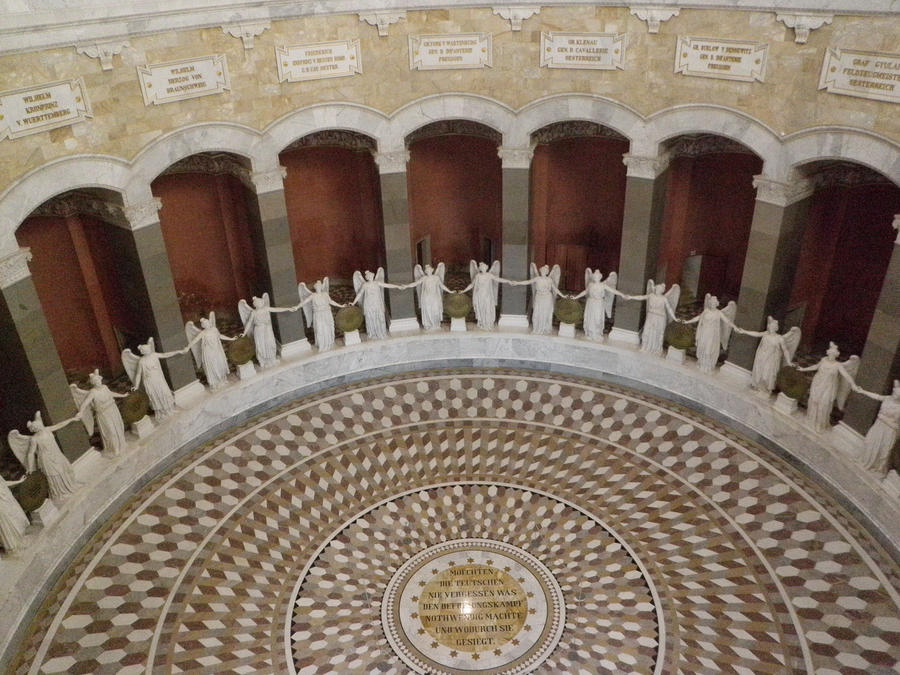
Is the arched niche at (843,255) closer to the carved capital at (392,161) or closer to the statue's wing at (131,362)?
the carved capital at (392,161)

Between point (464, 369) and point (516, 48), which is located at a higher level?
point (516, 48)

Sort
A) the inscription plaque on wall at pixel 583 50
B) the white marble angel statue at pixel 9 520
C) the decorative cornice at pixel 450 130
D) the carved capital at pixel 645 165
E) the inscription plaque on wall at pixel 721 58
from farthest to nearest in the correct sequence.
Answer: the decorative cornice at pixel 450 130
the carved capital at pixel 645 165
the inscription plaque on wall at pixel 583 50
the inscription plaque on wall at pixel 721 58
the white marble angel statue at pixel 9 520

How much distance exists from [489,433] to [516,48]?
21.4 feet

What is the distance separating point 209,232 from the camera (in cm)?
1464

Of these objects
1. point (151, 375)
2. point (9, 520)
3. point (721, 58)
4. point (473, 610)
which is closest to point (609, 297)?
point (721, 58)

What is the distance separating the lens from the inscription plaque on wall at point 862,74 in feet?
30.9

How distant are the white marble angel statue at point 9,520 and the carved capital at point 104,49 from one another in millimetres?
5684

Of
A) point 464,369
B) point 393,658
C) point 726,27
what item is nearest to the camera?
point 393,658

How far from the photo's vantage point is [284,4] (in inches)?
466

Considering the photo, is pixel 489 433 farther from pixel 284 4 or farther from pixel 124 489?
pixel 284 4

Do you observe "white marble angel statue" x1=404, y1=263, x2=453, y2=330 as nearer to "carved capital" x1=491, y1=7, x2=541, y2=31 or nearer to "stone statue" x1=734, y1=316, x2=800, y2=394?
"carved capital" x1=491, y1=7, x2=541, y2=31

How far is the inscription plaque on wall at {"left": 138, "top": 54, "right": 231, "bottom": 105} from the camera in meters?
10.9

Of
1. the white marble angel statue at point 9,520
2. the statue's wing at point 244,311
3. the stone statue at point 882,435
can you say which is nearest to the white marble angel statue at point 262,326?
the statue's wing at point 244,311

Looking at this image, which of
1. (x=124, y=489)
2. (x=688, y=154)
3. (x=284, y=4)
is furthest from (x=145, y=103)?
(x=688, y=154)
